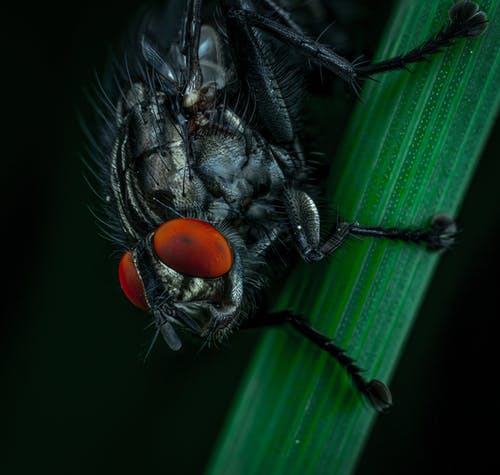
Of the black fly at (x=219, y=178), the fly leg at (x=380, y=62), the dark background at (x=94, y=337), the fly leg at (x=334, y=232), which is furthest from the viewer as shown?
the dark background at (x=94, y=337)

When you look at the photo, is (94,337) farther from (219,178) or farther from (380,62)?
(380,62)

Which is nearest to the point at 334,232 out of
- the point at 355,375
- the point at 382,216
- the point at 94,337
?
the point at 382,216

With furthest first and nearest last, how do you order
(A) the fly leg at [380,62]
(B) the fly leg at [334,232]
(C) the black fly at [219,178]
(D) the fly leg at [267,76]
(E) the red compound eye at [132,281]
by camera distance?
(D) the fly leg at [267,76] → (E) the red compound eye at [132,281] → (C) the black fly at [219,178] → (B) the fly leg at [334,232] → (A) the fly leg at [380,62]

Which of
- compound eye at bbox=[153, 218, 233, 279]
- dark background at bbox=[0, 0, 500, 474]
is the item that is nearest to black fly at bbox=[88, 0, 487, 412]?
compound eye at bbox=[153, 218, 233, 279]

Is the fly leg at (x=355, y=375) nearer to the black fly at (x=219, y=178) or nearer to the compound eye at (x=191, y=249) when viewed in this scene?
the black fly at (x=219, y=178)

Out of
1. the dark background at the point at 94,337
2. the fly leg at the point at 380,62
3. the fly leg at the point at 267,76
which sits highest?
the fly leg at the point at 380,62

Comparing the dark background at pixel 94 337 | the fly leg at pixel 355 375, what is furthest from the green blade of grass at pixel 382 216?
the dark background at pixel 94 337

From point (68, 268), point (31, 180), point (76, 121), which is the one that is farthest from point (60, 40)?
point (68, 268)
